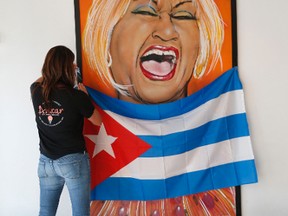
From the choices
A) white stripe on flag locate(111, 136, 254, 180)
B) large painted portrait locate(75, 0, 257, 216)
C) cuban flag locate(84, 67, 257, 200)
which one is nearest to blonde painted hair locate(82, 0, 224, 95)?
large painted portrait locate(75, 0, 257, 216)

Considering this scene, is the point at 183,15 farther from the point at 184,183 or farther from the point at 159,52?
the point at 184,183

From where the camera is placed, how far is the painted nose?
168cm

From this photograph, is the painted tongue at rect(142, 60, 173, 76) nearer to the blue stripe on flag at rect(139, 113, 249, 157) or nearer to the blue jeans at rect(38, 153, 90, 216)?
the blue stripe on flag at rect(139, 113, 249, 157)

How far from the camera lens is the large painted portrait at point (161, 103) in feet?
5.48

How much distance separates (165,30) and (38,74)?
30.1 inches

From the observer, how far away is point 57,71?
1355mm

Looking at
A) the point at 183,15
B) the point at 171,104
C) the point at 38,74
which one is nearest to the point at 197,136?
the point at 171,104

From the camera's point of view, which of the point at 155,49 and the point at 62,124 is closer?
the point at 62,124

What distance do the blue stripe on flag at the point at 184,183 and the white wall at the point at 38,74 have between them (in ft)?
0.49

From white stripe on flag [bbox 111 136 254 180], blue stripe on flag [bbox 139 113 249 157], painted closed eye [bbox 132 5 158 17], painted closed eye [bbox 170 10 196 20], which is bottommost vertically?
white stripe on flag [bbox 111 136 254 180]

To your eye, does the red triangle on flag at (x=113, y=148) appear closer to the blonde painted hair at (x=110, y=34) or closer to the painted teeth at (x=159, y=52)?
the blonde painted hair at (x=110, y=34)

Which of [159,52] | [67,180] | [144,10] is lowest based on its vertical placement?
[67,180]

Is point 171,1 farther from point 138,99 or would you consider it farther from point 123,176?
point 123,176

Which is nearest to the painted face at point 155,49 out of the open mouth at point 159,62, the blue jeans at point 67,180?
the open mouth at point 159,62
